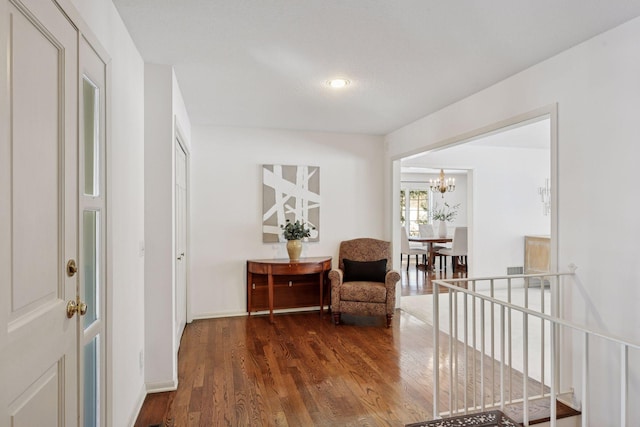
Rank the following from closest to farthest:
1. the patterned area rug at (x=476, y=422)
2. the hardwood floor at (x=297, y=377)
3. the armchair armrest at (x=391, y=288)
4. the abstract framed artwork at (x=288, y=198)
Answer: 1. the patterned area rug at (x=476, y=422)
2. the hardwood floor at (x=297, y=377)
3. the armchair armrest at (x=391, y=288)
4. the abstract framed artwork at (x=288, y=198)

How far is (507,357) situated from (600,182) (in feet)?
5.24

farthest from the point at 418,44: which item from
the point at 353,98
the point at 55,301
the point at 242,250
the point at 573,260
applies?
the point at 242,250

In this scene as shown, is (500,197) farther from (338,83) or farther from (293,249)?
(338,83)

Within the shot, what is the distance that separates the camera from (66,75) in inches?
50.5

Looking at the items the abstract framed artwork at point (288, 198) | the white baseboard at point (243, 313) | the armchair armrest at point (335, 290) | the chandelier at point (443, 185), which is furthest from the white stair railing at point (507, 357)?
the chandelier at point (443, 185)

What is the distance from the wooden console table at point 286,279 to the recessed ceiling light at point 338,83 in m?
2.03

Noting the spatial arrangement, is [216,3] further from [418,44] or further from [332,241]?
[332,241]

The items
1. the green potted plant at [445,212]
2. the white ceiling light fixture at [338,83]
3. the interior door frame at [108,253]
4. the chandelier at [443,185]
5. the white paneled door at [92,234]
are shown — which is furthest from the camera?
the green potted plant at [445,212]

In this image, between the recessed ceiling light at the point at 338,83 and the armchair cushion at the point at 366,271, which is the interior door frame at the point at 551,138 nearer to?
the recessed ceiling light at the point at 338,83

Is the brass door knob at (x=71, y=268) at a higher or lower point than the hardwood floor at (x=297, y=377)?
higher

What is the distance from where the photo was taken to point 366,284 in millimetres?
4227

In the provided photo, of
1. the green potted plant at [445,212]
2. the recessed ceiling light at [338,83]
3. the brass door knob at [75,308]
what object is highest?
the recessed ceiling light at [338,83]

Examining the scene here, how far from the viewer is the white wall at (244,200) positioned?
438 cm

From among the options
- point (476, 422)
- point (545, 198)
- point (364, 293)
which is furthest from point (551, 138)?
point (545, 198)
